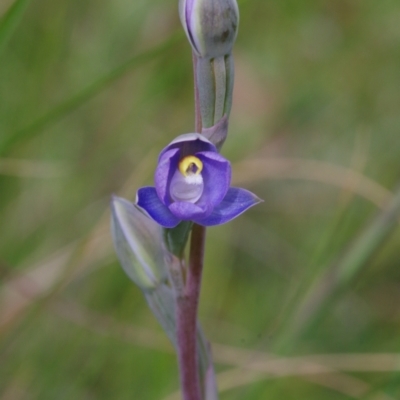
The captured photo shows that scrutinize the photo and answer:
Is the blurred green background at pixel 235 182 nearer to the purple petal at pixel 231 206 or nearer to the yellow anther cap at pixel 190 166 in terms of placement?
the yellow anther cap at pixel 190 166

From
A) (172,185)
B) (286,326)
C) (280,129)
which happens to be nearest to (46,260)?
(286,326)

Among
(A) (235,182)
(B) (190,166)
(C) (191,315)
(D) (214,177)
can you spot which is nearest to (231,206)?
(D) (214,177)

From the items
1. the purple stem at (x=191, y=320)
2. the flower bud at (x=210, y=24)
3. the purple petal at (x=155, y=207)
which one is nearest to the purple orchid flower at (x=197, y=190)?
the purple petal at (x=155, y=207)

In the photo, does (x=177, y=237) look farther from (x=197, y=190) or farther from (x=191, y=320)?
(x=191, y=320)

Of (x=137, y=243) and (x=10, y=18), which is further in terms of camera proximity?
(x=10, y=18)

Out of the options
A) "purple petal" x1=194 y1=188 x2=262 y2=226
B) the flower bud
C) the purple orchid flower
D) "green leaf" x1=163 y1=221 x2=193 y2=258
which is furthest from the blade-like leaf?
the flower bud

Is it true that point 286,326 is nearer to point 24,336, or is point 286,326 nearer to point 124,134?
point 24,336

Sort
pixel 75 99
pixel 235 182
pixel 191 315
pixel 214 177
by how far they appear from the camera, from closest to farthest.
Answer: pixel 214 177 → pixel 191 315 → pixel 75 99 → pixel 235 182
